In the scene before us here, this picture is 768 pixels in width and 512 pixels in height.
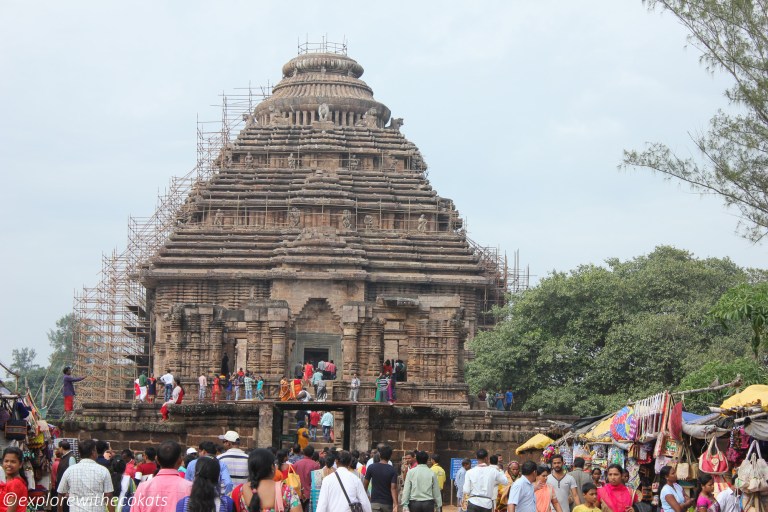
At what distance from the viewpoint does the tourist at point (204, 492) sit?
1123cm

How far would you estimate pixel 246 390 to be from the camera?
121ft

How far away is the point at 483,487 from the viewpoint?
17.0 m

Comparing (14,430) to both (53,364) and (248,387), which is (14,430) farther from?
(53,364)

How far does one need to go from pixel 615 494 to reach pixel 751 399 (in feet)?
6.69

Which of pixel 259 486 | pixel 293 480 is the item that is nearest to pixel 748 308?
pixel 293 480

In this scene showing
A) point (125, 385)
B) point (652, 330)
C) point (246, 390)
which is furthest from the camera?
point (125, 385)

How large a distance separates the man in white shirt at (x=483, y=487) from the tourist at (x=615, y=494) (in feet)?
5.54

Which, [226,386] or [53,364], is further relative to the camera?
[53,364]

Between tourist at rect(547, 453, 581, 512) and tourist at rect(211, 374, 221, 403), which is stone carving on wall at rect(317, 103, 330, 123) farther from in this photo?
tourist at rect(547, 453, 581, 512)

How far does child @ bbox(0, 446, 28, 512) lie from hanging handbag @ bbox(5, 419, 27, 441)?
466 centimetres

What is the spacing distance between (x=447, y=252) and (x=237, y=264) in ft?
24.3

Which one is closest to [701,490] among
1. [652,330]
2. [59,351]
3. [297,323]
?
[652,330]

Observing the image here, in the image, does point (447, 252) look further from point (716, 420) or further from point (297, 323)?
point (716, 420)

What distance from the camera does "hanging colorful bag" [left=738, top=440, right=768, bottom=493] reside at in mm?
15211
